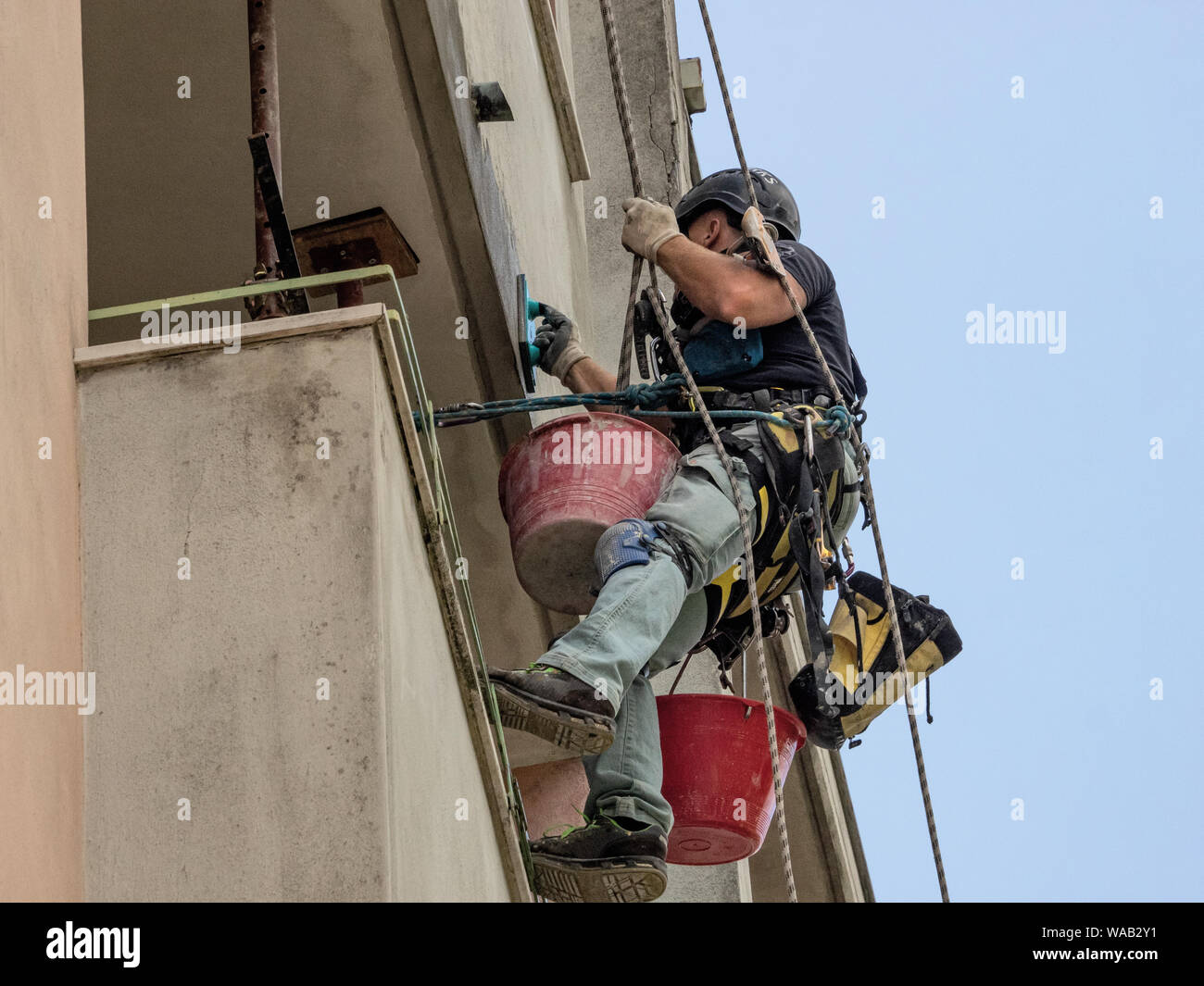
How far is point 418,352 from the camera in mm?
7371

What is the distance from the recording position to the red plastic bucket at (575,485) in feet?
19.6

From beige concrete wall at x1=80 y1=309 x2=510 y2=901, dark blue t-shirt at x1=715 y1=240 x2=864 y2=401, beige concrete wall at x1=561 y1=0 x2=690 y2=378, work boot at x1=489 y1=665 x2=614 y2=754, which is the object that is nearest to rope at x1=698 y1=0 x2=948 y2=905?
dark blue t-shirt at x1=715 y1=240 x2=864 y2=401

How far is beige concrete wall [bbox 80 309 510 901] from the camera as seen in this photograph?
3949mm

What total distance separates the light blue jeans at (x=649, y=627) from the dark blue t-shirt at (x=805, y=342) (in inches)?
12.5

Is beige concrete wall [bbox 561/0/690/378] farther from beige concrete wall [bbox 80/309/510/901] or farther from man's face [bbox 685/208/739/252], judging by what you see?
beige concrete wall [bbox 80/309/510/901]

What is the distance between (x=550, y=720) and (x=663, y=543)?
78cm

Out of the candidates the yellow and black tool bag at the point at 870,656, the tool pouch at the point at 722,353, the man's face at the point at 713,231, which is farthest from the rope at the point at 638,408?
the yellow and black tool bag at the point at 870,656

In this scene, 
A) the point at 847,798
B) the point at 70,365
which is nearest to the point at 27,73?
the point at 70,365

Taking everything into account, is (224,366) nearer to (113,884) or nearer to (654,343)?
(113,884)

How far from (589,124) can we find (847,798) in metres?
5.05

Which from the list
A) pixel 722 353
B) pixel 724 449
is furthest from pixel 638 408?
pixel 724 449

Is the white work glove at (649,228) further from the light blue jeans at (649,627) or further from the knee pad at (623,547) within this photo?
the knee pad at (623,547)

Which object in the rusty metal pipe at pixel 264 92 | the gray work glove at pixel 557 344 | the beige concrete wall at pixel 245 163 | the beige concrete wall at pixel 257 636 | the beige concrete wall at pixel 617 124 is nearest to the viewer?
the beige concrete wall at pixel 257 636

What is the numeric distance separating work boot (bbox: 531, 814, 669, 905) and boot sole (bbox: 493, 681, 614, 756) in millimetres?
543
